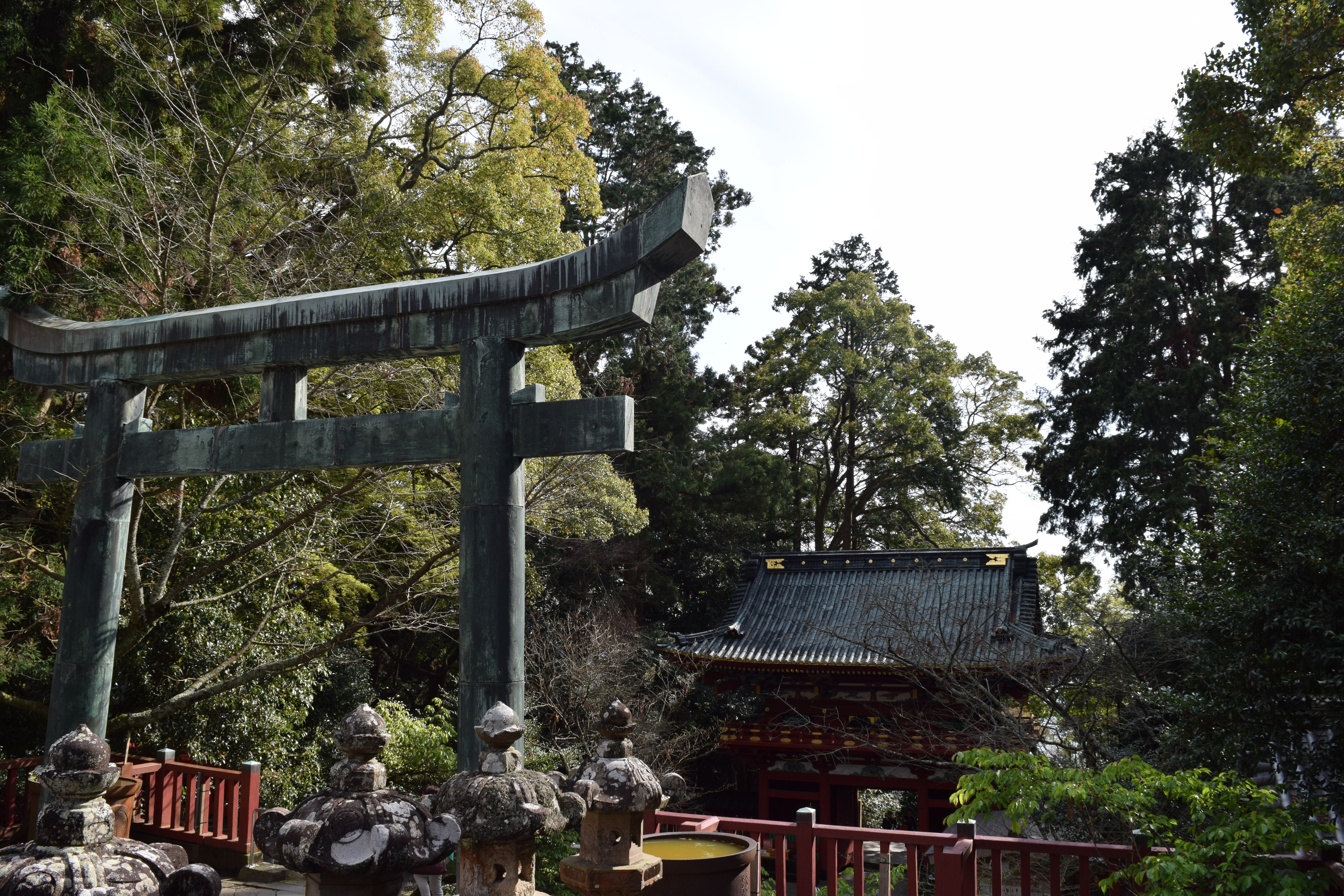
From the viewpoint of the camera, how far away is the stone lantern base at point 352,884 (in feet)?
7.81

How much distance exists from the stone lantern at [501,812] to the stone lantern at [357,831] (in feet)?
1.05

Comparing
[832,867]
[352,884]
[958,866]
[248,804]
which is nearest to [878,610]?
[832,867]

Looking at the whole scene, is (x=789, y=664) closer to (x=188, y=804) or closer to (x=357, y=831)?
(x=188, y=804)

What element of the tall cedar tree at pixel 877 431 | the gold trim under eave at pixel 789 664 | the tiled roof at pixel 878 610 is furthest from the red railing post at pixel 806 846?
the tall cedar tree at pixel 877 431

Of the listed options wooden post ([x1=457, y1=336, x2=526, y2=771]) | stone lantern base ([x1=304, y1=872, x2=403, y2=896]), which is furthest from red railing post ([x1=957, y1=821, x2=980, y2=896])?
stone lantern base ([x1=304, y1=872, x2=403, y2=896])

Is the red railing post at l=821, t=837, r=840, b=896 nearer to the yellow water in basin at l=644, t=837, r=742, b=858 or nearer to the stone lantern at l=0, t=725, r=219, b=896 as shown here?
the yellow water in basin at l=644, t=837, r=742, b=858

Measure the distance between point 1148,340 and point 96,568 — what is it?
1856cm

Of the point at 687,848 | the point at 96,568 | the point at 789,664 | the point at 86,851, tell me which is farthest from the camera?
the point at 789,664

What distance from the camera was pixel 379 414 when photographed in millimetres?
5672

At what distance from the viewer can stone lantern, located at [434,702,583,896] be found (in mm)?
2924

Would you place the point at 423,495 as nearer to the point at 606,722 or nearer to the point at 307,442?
the point at 307,442

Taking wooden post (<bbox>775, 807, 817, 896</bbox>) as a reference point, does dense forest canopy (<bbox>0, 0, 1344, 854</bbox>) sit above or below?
above

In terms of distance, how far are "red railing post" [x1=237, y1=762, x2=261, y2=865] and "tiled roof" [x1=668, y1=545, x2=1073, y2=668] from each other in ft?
20.2

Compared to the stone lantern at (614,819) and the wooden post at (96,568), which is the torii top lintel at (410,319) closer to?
the wooden post at (96,568)
